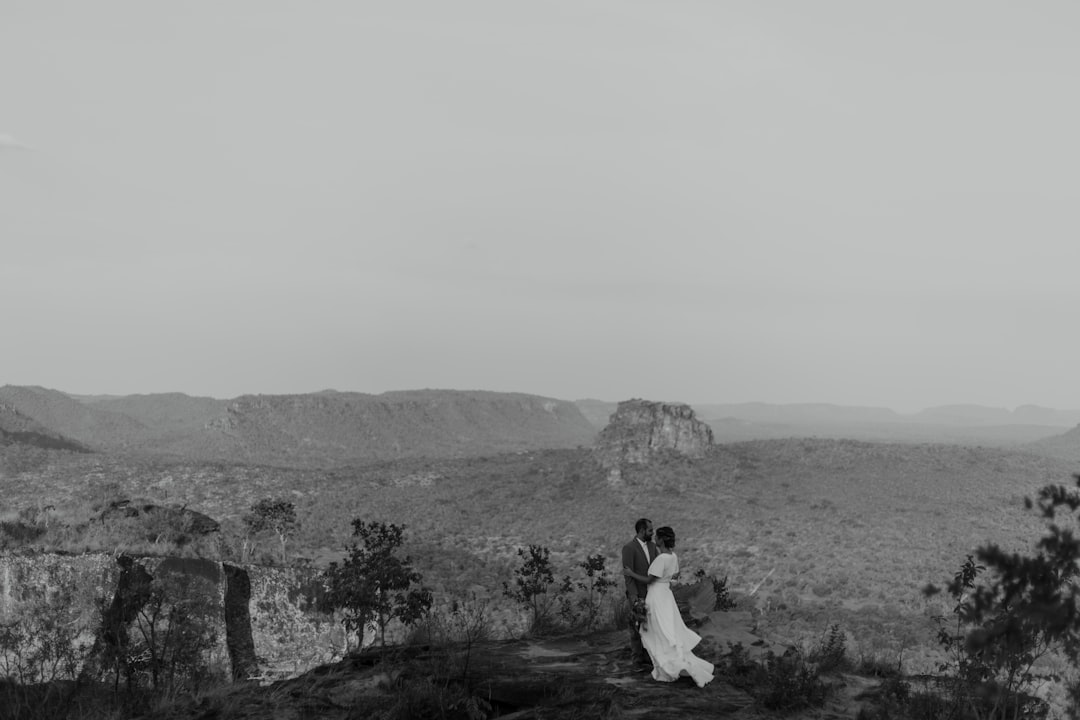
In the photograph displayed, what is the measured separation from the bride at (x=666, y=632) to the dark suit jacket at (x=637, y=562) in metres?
0.35

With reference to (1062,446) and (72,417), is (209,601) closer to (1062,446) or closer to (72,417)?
(1062,446)

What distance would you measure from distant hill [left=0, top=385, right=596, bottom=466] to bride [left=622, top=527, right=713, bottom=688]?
2758 inches

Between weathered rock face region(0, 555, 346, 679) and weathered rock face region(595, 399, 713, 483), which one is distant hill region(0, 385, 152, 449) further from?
weathered rock face region(0, 555, 346, 679)

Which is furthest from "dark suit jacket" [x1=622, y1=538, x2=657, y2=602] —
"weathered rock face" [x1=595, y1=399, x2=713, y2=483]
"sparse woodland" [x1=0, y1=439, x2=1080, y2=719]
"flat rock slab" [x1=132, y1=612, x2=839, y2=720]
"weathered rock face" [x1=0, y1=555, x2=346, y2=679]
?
"weathered rock face" [x1=595, y1=399, x2=713, y2=483]

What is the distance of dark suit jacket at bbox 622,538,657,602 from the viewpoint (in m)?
8.41

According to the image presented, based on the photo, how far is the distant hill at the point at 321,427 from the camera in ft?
283

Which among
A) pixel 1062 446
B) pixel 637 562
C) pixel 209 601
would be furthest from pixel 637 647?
pixel 1062 446

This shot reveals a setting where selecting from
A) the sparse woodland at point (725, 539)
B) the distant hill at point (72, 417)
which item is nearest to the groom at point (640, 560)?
the sparse woodland at point (725, 539)

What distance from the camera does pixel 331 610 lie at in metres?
11.3

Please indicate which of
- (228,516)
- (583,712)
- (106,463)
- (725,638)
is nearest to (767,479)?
(228,516)

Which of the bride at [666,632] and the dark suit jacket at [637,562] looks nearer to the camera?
the bride at [666,632]

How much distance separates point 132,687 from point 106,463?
5202cm

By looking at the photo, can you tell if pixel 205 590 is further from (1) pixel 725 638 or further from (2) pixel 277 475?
(2) pixel 277 475

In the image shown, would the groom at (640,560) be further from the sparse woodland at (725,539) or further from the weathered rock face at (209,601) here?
the weathered rock face at (209,601)
